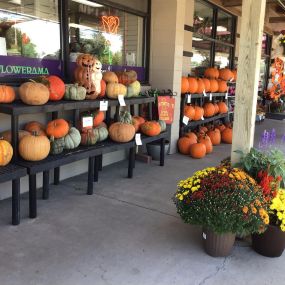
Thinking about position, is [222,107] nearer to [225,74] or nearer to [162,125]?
[225,74]

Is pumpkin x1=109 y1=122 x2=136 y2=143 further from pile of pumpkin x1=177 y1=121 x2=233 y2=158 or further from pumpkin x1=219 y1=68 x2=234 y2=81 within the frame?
pumpkin x1=219 y1=68 x2=234 y2=81

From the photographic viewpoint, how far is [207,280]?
7.54 feet

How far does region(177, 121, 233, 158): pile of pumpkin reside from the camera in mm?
5496

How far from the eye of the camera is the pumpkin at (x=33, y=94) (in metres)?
3.13

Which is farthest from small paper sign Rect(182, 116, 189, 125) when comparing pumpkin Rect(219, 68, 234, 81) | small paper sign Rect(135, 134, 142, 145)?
pumpkin Rect(219, 68, 234, 81)

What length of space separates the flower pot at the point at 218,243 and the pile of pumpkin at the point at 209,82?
145 inches

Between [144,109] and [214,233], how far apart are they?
317 cm

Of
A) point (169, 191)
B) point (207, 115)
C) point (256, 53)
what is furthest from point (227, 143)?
point (256, 53)

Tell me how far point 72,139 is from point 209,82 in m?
3.89

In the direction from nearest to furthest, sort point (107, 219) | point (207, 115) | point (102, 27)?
point (107, 219), point (102, 27), point (207, 115)

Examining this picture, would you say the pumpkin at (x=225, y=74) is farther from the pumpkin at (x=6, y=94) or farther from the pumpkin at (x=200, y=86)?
the pumpkin at (x=6, y=94)

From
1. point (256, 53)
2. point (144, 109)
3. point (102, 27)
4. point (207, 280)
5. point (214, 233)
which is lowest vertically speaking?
point (207, 280)

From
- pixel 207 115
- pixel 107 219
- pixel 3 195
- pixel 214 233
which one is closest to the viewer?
pixel 214 233

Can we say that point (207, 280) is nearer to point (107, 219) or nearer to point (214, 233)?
point (214, 233)
